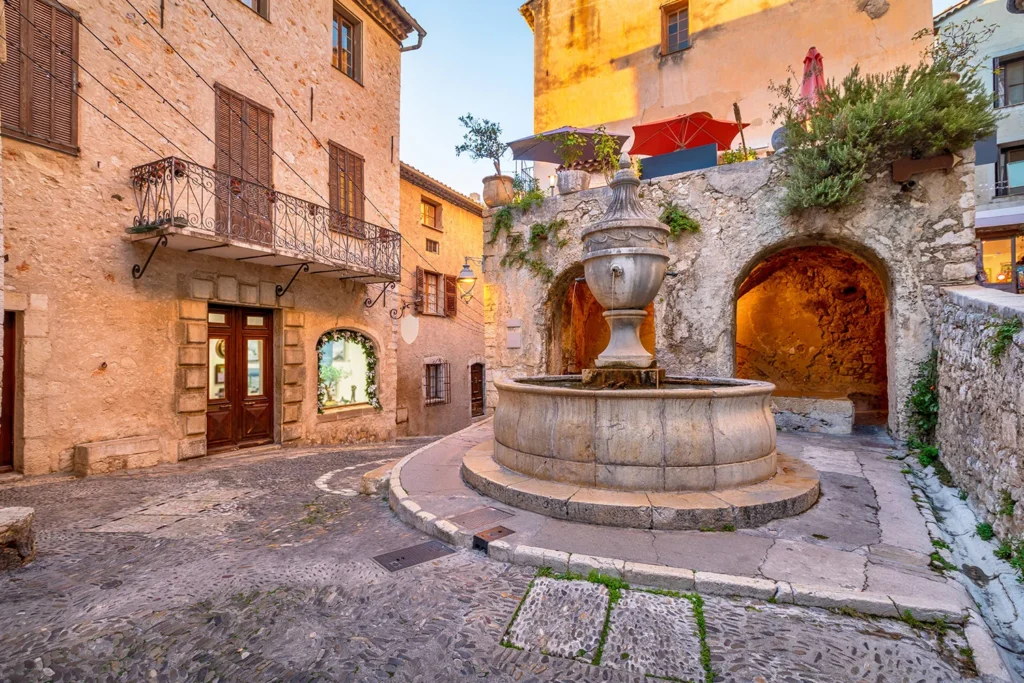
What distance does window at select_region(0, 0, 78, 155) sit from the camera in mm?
6086

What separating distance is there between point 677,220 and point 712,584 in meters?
6.54

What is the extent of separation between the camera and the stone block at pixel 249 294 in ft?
28.2

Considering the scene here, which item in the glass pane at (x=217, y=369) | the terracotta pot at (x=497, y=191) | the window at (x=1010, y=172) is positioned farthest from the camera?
the window at (x=1010, y=172)

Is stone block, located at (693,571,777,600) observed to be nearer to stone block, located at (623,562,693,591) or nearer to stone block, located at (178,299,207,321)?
stone block, located at (623,562,693,591)

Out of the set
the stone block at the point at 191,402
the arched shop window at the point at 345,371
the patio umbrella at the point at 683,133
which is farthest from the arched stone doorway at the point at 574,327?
the stone block at the point at 191,402

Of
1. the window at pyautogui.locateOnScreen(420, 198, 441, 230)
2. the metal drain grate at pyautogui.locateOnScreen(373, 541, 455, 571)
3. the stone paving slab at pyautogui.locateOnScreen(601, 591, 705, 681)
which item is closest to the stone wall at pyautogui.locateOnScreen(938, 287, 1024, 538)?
the stone paving slab at pyautogui.locateOnScreen(601, 591, 705, 681)

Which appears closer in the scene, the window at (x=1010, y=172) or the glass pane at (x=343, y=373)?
the glass pane at (x=343, y=373)

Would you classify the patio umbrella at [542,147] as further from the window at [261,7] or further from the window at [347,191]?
the window at [261,7]

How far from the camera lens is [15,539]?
10.4 ft

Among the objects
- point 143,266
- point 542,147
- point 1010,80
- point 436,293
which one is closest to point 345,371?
point 143,266

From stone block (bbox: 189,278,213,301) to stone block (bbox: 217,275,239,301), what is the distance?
0.16 metres

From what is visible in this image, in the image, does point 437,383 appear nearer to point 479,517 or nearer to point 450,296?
point 450,296

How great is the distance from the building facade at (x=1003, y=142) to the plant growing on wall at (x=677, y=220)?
11771mm

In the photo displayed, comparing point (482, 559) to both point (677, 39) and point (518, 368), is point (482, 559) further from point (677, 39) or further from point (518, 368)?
point (677, 39)
